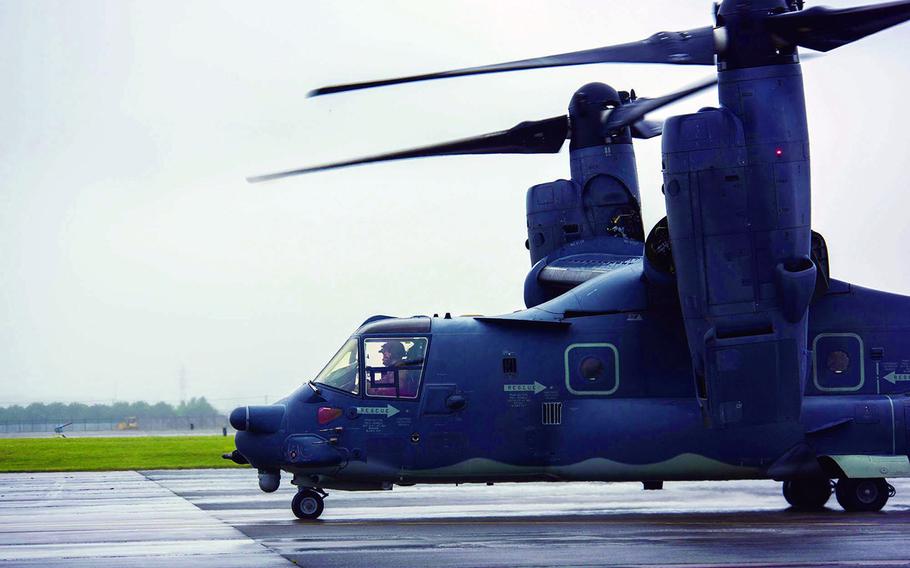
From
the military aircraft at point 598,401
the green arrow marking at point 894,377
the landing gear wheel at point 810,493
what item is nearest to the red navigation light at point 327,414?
the military aircraft at point 598,401

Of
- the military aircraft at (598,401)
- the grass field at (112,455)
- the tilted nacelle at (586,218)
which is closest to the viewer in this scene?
the military aircraft at (598,401)

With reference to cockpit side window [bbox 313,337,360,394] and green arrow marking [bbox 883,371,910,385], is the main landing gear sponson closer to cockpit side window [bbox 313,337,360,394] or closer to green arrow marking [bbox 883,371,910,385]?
green arrow marking [bbox 883,371,910,385]

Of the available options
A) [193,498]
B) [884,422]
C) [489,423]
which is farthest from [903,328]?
[193,498]

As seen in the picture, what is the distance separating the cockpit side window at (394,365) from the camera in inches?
922

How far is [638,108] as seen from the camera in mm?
25062

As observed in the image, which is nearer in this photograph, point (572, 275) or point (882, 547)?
point (882, 547)

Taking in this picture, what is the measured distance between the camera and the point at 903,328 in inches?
928

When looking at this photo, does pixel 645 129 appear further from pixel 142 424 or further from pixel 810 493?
pixel 142 424

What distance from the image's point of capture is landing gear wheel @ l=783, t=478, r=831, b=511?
23750 mm

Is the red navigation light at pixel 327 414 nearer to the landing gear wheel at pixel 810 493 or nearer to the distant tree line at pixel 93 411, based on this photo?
the landing gear wheel at pixel 810 493

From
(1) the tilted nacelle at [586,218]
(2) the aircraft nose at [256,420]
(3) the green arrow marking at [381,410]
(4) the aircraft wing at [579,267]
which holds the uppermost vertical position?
(1) the tilted nacelle at [586,218]

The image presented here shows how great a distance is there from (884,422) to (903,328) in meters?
1.80

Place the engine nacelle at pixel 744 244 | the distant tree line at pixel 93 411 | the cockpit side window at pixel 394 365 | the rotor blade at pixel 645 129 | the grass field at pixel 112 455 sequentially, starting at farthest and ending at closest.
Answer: the distant tree line at pixel 93 411 → the grass field at pixel 112 455 → the rotor blade at pixel 645 129 → the cockpit side window at pixel 394 365 → the engine nacelle at pixel 744 244

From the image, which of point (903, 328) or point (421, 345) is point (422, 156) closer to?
point (421, 345)
